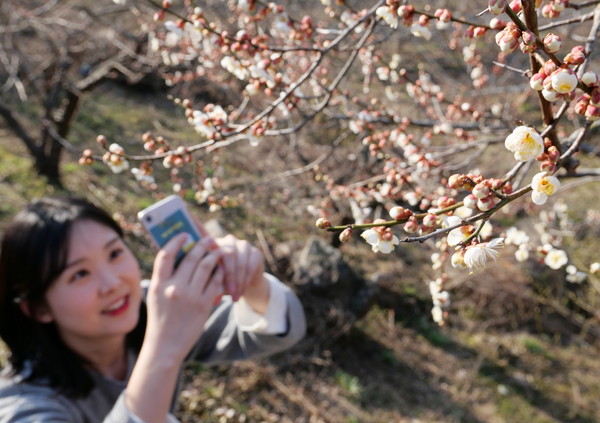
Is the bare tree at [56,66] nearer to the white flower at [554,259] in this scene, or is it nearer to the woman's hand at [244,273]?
the woman's hand at [244,273]

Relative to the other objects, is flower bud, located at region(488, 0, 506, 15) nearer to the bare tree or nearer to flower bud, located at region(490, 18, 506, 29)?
flower bud, located at region(490, 18, 506, 29)

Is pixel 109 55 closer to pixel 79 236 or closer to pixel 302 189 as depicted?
pixel 302 189

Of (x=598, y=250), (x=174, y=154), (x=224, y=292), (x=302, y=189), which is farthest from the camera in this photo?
(x=598, y=250)

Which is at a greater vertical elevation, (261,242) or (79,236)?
(79,236)

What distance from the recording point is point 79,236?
1.58 meters

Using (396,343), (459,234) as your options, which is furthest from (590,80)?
(396,343)

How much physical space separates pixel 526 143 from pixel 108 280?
4.16ft

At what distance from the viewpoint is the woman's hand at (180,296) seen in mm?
1345

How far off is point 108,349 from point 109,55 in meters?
7.39

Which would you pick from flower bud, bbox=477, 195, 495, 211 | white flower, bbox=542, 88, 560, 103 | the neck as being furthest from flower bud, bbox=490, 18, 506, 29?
the neck

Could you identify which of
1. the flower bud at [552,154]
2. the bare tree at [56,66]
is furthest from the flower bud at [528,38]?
the bare tree at [56,66]

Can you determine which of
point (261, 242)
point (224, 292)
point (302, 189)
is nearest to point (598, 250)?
point (302, 189)

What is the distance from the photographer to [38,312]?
61.9 inches

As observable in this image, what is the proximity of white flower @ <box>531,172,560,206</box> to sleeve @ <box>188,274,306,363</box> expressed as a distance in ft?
4.00
